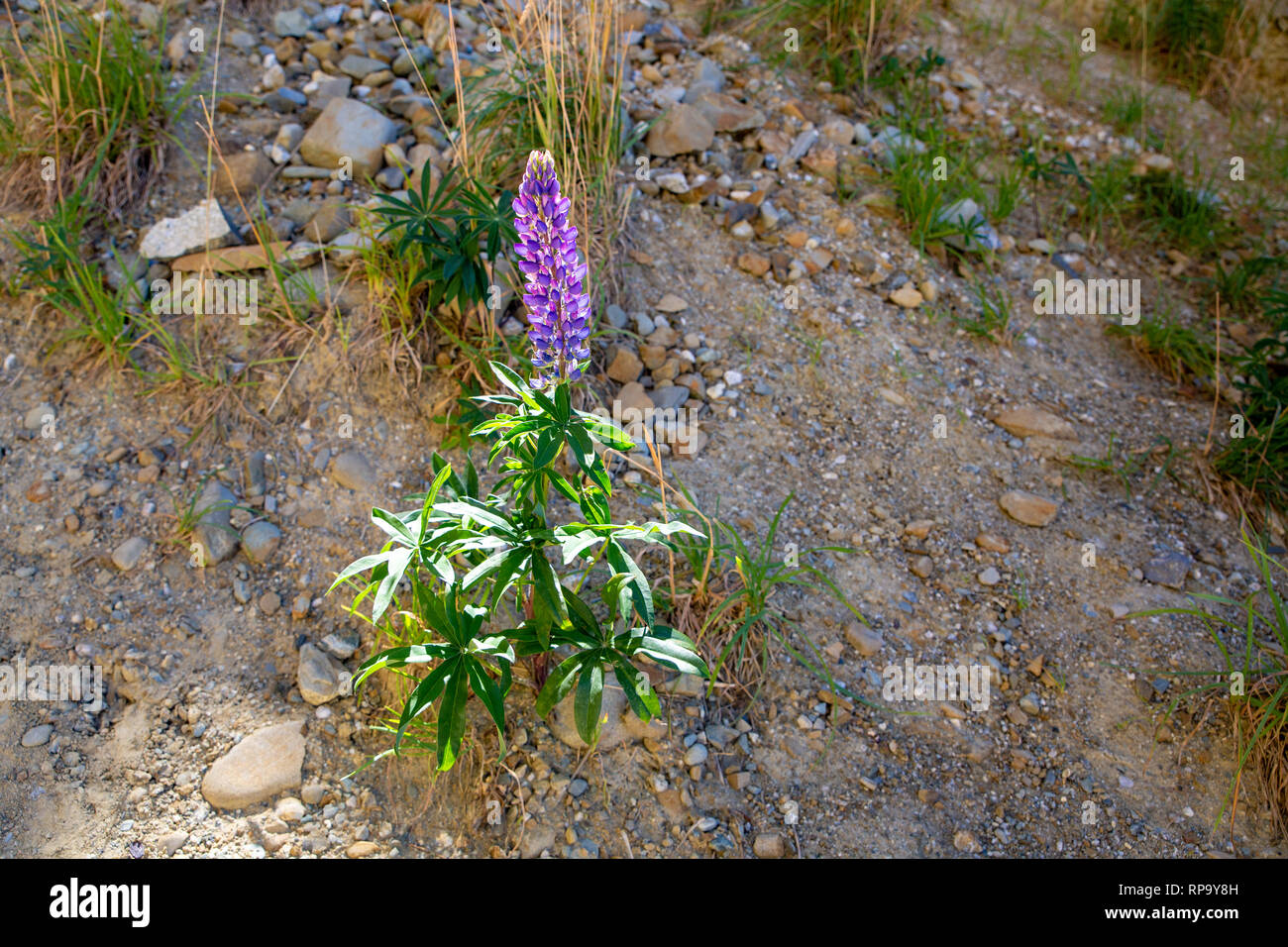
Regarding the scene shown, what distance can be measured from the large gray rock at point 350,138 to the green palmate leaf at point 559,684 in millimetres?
2531

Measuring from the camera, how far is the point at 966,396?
3.63m

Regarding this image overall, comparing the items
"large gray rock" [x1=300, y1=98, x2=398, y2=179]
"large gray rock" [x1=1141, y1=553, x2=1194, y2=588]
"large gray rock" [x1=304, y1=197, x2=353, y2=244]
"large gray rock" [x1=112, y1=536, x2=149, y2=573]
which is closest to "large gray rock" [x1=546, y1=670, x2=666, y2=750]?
"large gray rock" [x1=112, y1=536, x2=149, y2=573]

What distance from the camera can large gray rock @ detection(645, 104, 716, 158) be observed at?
404 centimetres

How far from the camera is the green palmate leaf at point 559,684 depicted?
233cm

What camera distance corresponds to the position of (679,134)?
4.04m

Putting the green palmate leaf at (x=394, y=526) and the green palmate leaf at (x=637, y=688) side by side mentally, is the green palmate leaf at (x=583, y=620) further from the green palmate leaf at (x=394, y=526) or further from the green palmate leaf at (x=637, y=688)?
the green palmate leaf at (x=394, y=526)

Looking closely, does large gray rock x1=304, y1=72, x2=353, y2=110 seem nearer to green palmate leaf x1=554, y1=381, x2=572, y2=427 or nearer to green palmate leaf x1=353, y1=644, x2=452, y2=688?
green palmate leaf x1=554, y1=381, x2=572, y2=427

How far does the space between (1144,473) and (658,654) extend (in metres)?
2.31

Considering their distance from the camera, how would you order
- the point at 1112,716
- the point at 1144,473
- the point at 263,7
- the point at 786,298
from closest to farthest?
the point at 1112,716, the point at 1144,473, the point at 786,298, the point at 263,7

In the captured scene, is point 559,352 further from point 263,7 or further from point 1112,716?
point 263,7

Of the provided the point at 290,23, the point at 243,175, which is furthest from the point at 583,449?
the point at 290,23

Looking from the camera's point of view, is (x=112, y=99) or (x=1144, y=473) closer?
(x=1144, y=473)

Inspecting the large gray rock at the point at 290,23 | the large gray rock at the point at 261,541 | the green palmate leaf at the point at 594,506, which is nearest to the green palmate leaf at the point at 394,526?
the green palmate leaf at the point at 594,506
